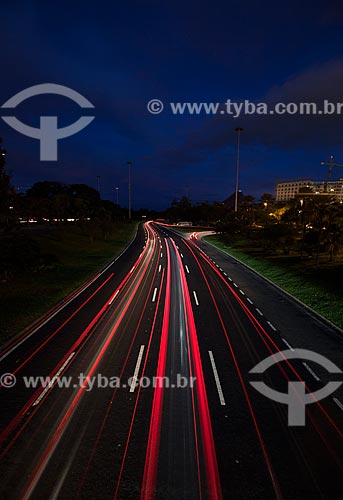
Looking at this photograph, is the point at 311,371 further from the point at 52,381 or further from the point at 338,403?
the point at 52,381

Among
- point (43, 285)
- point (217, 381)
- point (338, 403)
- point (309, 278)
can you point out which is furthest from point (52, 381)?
point (309, 278)

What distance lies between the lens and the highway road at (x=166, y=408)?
20.2 feet

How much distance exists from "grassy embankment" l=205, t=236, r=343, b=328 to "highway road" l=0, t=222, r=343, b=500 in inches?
74.3

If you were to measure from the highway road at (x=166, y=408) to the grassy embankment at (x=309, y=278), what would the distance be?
189 centimetres

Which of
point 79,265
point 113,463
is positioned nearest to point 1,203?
point 79,265

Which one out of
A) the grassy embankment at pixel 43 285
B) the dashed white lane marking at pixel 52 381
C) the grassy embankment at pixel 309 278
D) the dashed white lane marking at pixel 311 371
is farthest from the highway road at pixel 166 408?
the grassy embankment at pixel 309 278

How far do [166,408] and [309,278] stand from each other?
1985cm

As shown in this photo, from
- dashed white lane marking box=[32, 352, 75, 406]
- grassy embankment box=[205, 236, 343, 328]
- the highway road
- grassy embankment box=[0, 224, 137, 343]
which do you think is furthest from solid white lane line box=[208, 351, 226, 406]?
grassy embankment box=[0, 224, 137, 343]

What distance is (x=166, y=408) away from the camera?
8.55 m

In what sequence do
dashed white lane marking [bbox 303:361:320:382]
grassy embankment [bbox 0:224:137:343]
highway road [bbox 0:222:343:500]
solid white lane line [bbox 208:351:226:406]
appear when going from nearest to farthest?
highway road [bbox 0:222:343:500]
solid white lane line [bbox 208:351:226:406]
dashed white lane marking [bbox 303:361:320:382]
grassy embankment [bbox 0:224:137:343]

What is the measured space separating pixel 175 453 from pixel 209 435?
1058mm

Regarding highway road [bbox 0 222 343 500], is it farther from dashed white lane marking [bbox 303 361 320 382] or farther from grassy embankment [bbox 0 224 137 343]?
grassy embankment [bbox 0 224 137 343]

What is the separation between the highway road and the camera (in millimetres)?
6172

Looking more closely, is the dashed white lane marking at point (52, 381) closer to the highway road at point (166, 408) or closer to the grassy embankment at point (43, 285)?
the highway road at point (166, 408)
